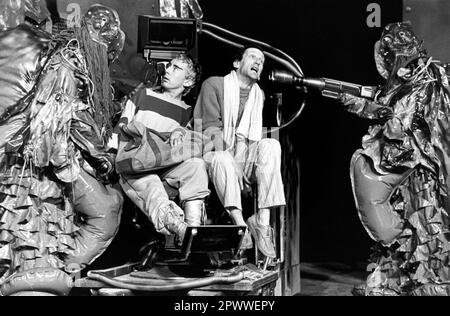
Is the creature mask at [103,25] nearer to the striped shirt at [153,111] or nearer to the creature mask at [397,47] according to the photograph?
the striped shirt at [153,111]

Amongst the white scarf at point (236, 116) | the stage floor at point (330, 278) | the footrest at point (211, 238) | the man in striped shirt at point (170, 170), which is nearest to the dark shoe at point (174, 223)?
the man in striped shirt at point (170, 170)

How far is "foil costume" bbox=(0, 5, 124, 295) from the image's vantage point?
5.30m

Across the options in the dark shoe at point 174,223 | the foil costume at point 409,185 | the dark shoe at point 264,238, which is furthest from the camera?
the foil costume at point 409,185

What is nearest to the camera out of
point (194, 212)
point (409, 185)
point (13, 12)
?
point (194, 212)

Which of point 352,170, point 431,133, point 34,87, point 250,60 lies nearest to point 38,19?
point 34,87

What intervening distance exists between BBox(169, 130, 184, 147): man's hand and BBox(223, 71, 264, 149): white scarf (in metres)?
0.32

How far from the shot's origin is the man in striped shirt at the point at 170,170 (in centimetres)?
512

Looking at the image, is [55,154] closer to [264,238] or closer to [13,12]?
[13,12]

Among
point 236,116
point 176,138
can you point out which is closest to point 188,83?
point 236,116

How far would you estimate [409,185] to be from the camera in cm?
559

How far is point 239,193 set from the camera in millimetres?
5227

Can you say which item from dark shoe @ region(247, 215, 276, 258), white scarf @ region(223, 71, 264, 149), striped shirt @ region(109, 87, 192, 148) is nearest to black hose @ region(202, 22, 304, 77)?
white scarf @ region(223, 71, 264, 149)

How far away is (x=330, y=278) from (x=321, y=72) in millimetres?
1407

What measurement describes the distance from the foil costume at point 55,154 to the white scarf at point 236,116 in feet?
2.43
